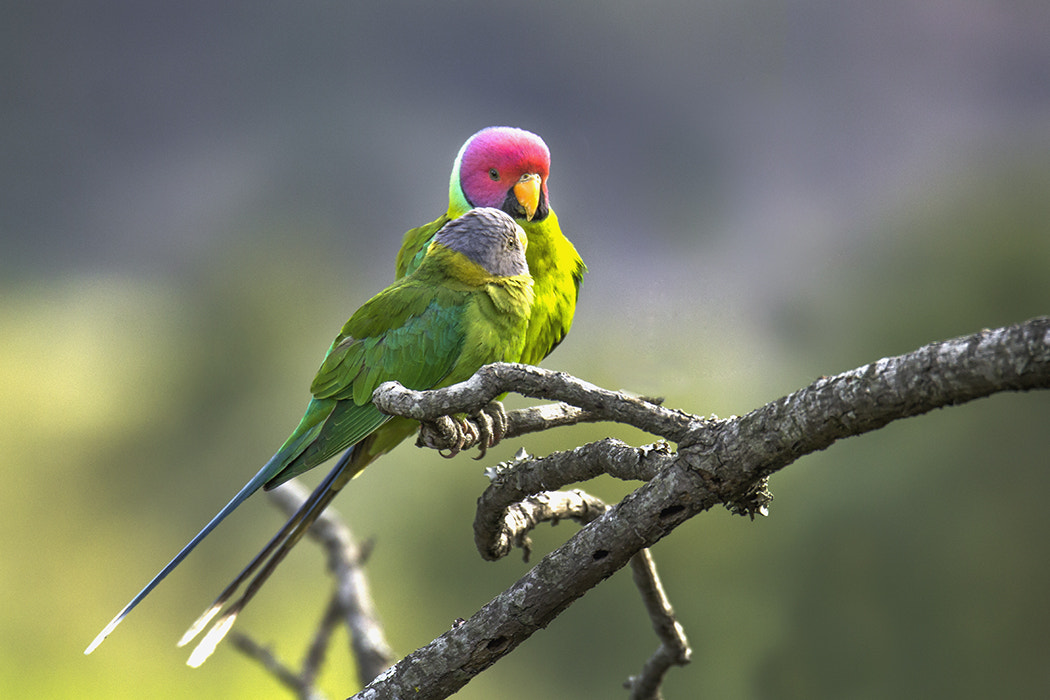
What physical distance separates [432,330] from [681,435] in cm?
76

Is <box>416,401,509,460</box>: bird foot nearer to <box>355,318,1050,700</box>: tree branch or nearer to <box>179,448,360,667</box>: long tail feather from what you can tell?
<box>355,318,1050,700</box>: tree branch

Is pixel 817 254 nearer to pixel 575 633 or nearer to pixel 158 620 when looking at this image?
pixel 575 633

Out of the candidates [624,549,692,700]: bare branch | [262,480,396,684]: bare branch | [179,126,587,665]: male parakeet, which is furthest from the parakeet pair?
[262,480,396,684]: bare branch

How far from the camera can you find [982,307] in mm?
3713

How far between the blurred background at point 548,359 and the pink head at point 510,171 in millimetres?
812

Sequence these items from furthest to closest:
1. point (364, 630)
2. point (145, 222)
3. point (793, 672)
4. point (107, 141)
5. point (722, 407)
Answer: point (107, 141), point (145, 222), point (722, 407), point (793, 672), point (364, 630)

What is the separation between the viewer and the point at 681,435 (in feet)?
2.63

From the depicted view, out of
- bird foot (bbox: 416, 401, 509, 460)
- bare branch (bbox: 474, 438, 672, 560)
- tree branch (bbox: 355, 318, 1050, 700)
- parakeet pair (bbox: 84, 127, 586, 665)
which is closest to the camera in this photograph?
tree branch (bbox: 355, 318, 1050, 700)

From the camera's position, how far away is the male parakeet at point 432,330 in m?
1.48

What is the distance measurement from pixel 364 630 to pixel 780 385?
2.94 meters

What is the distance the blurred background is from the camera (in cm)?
349

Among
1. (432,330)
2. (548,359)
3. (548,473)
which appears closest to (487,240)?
(432,330)

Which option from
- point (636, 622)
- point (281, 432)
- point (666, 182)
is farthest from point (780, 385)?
point (281, 432)

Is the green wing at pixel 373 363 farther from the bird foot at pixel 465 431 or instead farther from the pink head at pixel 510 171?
the pink head at pixel 510 171
